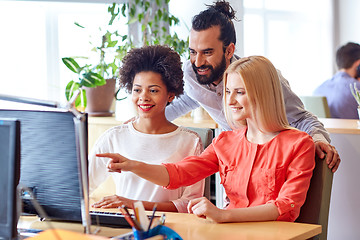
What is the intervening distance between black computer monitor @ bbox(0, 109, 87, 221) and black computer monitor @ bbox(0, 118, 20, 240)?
0.43 ft

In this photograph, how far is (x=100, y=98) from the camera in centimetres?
337

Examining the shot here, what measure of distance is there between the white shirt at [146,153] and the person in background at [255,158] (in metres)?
0.13

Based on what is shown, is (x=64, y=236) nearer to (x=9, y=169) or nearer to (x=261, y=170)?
(x=9, y=169)

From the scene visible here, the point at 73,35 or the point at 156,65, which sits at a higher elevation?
the point at 73,35

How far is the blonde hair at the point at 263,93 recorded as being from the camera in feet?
5.73

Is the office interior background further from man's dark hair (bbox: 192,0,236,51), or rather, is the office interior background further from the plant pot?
man's dark hair (bbox: 192,0,236,51)

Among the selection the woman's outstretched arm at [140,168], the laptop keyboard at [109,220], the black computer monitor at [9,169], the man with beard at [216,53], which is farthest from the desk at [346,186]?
the black computer monitor at [9,169]

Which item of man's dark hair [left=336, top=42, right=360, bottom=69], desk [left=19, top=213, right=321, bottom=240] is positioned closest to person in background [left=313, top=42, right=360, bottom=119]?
man's dark hair [left=336, top=42, right=360, bottom=69]

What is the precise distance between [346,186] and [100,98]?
1.51m

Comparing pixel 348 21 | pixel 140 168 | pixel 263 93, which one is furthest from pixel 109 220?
pixel 348 21

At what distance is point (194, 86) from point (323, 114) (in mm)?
1858

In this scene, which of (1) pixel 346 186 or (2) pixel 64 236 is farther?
(1) pixel 346 186

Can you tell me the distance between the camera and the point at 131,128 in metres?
2.04

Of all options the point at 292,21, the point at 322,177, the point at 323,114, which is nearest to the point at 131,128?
the point at 322,177
